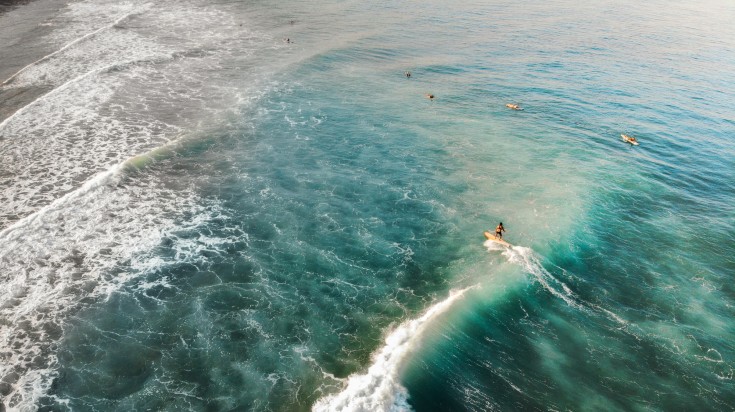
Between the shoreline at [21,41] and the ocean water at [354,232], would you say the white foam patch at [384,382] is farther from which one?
the shoreline at [21,41]

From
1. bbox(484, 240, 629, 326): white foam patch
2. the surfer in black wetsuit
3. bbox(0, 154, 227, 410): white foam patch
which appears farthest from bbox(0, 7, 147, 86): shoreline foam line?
bbox(484, 240, 629, 326): white foam patch

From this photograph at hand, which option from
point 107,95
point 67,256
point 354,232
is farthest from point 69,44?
point 354,232

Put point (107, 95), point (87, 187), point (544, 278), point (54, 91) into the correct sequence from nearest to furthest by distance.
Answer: point (544, 278), point (87, 187), point (54, 91), point (107, 95)

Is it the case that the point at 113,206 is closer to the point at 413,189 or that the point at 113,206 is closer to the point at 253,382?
the point at 253,382

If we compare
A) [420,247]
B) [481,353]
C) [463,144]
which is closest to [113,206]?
[420,247]

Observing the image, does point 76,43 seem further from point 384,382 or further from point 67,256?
point 384,382
